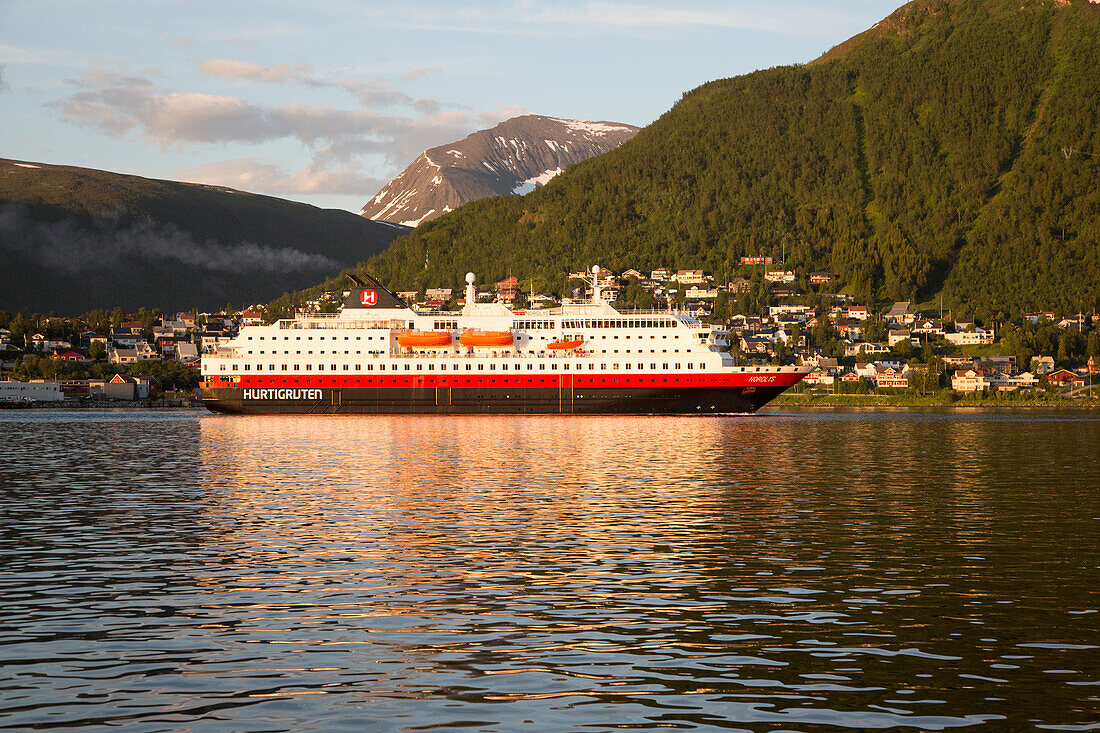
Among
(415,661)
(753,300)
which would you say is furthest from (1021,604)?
(753,300)

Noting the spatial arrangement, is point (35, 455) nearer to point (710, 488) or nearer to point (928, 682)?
point (710, 488)

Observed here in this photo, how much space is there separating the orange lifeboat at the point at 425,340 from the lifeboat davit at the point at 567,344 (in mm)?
8639

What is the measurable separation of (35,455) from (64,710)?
1631 inches

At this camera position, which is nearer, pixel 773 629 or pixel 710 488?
pixel 773 629

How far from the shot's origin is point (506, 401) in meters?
85.9

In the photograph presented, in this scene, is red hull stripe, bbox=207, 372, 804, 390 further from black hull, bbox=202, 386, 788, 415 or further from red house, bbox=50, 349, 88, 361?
red house, bbox=50, 349, 88, 361

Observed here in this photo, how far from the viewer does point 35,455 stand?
48375mm

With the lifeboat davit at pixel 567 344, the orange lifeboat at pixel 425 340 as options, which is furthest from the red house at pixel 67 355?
the lifeboat davit at pixel 567 344

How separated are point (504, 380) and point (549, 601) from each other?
229ft

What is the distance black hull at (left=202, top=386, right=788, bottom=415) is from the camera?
275 ft

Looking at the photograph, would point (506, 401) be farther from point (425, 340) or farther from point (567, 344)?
point (425, 340)

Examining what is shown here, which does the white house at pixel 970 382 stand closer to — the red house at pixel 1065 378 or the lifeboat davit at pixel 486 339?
the red house at pixel 1065 378

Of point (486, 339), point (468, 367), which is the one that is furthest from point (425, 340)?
point (486, 339)

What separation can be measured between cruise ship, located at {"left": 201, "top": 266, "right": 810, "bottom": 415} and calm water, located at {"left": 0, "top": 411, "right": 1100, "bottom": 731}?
47.3m
